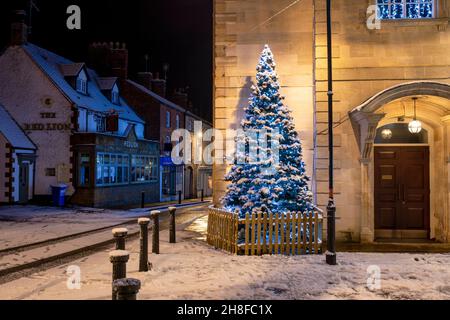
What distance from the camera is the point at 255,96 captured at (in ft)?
36.9

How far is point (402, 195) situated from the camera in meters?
12.6

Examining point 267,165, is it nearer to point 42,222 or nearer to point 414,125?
point 414,125

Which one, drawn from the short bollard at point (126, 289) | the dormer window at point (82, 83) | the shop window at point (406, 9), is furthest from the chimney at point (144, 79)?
the short bollard at point (126, 289)

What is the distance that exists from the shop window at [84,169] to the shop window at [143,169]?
16.4 feet

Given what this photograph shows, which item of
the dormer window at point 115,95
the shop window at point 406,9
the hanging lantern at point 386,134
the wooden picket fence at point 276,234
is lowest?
the wooden picket fence at point 276,234

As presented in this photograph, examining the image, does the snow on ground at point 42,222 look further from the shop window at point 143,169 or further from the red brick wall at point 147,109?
the red brick wall at point 147,109

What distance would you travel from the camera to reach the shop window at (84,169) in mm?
24828

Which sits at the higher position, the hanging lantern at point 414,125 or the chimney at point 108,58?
the chimney at point 108,58

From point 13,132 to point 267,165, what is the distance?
752 inches

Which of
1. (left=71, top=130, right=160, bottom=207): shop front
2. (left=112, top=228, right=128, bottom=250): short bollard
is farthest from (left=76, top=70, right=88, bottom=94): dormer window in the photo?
(left=112, top=228, right=128, bottom=250): short bollard

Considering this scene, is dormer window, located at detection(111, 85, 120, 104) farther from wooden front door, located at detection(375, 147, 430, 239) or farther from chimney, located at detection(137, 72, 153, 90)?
wooden front door, located at detection(375, 147, 430, 239)

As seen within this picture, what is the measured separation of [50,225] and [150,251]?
23.2 ft
